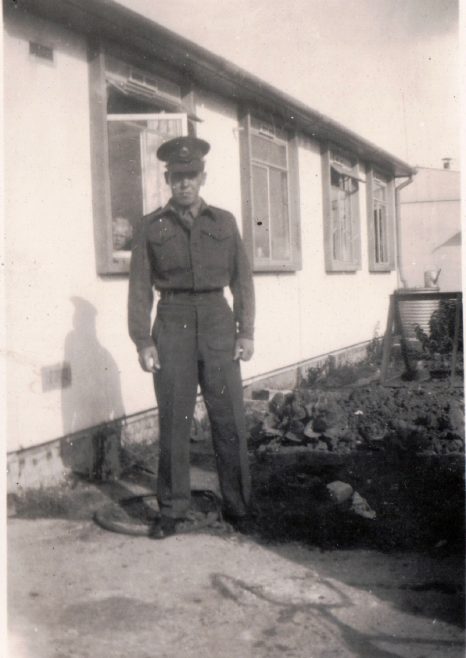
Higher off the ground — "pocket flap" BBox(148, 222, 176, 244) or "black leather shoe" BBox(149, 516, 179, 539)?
"pocket flap" BBox(148, 222, 176, 244)

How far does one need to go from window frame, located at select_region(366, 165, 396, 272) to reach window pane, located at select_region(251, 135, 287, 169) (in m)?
3.56

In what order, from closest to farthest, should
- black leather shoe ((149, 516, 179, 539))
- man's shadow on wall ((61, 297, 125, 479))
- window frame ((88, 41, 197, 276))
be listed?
black leather shoe ((149, 516, 179, 539)), man's shadow on wall ((61, 297, 125, 479)), window frame ((88, 41, 197, 276))

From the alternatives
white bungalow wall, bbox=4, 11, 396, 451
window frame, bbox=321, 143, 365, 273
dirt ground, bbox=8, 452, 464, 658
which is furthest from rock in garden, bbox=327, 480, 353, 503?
window frame, bbox=321, 143, 365, 273

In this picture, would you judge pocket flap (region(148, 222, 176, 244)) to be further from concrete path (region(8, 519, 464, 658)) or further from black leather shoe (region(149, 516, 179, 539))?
concrete path (region(8, 519, 464, 658))

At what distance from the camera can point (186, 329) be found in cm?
384

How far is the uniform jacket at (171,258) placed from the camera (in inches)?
151

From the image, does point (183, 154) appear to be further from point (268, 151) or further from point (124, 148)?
point (268, 151)

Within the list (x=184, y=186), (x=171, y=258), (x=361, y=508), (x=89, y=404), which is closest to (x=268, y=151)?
(x=89, y=404)

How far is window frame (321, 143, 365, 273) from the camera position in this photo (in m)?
9.27

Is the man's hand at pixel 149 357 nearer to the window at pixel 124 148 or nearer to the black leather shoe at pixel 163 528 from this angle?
the black leather shoe at pixel 163 528

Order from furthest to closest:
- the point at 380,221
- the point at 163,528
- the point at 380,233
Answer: the point at 380,221, the point at 380,233, the point at 163,528

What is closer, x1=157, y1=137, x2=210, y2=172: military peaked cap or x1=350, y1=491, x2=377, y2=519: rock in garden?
x1=157, y1=137, x2=210, y2=172: military peaked cap

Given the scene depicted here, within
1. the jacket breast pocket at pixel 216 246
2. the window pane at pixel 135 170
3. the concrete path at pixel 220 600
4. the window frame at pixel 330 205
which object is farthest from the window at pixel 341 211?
the concrete path at pixel 220 600

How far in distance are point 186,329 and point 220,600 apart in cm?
143
